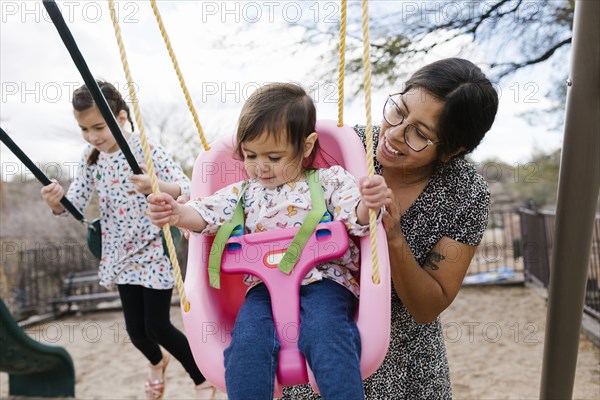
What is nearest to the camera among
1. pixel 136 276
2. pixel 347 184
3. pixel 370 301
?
pixel 370 301

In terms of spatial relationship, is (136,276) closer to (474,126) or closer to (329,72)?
(474,126)

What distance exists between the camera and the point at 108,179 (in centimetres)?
255

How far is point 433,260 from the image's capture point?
1.61 metres

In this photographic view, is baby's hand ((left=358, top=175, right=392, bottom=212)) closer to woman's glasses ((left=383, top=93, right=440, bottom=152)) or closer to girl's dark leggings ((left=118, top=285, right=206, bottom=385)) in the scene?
woman's glasses ((left=383, top=93, right=440, bottom=152))

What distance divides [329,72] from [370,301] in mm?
4052

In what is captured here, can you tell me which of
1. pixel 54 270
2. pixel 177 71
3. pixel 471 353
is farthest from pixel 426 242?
pixel 54 270

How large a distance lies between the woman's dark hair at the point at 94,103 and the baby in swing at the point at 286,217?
0.94 meters

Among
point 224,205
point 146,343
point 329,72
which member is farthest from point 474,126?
point 329,72

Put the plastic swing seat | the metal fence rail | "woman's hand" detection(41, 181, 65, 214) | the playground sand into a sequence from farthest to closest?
1. the metal fence rail
2. the playground sand
3. "woman's hand" detection(41, 181, 65, 214)
4. the plastic swing seat

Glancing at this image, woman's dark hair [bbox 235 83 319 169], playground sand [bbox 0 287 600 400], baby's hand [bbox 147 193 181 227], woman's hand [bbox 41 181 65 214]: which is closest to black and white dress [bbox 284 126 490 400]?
woman's dark hair [bbox 235 83 319 169]

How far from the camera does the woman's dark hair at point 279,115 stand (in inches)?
57.4

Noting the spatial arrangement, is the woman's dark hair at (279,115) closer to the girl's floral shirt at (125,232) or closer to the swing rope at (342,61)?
the swing rope at (342,61)

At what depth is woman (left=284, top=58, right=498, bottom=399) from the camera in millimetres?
1529

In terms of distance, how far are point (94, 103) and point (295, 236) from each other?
1.23 m
